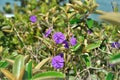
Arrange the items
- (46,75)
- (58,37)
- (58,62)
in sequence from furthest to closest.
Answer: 1. (58,37)
2. (58,62)
3. (46,75)

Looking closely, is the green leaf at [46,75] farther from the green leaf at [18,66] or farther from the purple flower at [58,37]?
the purple flower at [58,37]

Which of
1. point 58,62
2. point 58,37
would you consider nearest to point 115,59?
point 58,62

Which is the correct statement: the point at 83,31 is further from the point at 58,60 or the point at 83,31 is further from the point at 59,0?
the point at 59,0

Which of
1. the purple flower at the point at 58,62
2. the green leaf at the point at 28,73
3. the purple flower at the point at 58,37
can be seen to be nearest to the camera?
the green leaf at the point at 28,73

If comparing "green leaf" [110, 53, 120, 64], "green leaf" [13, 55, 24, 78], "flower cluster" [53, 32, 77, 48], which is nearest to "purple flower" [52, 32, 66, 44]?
"flower cluster" [53, 32, 77, 48]

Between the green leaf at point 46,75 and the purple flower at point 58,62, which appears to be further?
the purple flower at point 58,62

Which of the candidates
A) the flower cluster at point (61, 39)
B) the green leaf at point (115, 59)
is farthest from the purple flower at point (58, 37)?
the green leaf at point (115, 59)

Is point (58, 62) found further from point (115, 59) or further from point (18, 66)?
point (115, 59)

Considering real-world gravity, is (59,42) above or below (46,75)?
above

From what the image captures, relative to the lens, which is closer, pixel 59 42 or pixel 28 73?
pixel 28 73

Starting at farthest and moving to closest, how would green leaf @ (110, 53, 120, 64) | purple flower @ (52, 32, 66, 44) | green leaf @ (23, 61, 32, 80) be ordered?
purple flower @ (52, 32, 66, 44) → green leaf @ (23, 61, 32, 80) → green leaf @ (110, 53, 120, 64)

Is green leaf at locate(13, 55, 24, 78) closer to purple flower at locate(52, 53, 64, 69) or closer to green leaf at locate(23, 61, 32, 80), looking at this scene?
green leaf at locate(23, 61, 32, 80)
